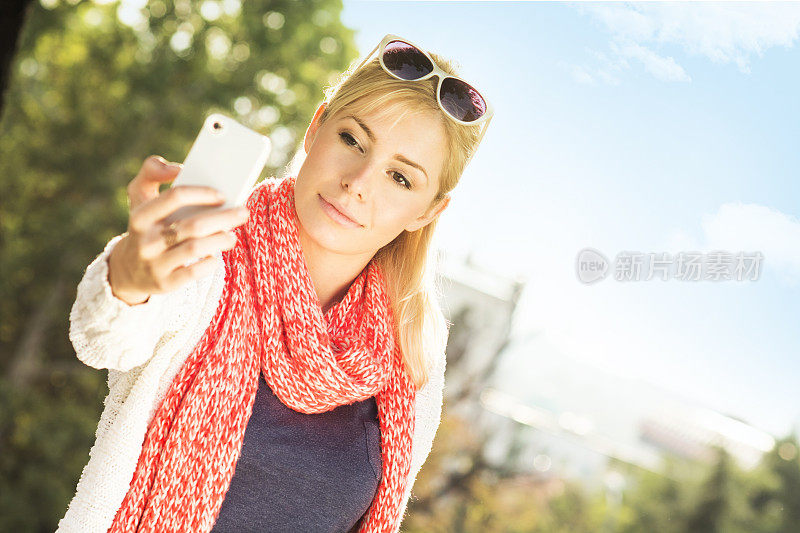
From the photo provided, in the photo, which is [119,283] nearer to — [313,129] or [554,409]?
[313,129]

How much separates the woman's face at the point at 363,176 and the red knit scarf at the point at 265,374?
78 mm

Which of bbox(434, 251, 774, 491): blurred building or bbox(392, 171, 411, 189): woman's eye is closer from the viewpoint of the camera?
bbox(392, 171, 411, 189): woman's eye

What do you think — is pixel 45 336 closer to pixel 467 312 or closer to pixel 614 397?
pixel 467 312

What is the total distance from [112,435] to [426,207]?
0.79 m

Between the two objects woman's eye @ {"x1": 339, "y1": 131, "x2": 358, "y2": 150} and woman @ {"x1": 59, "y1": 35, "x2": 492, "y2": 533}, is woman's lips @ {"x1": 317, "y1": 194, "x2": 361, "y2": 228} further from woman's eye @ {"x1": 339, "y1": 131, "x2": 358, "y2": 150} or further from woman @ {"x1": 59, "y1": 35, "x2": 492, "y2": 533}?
woman's eye @ {"x1": 339, "y1": 131, "x2": 358, "y2": 150}

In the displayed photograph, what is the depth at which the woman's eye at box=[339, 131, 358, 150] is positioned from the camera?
61.9 inches

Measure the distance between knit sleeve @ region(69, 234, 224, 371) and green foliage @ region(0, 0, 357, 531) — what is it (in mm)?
6683

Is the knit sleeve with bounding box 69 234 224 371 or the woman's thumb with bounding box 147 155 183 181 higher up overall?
the woman's thumb with bounding box 147 155 183 181

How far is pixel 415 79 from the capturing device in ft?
5.33

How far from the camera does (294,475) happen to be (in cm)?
150

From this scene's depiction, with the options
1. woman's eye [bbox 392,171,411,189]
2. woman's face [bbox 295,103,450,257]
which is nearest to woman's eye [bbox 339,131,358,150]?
woman's face [bbox 295,103,450,257]

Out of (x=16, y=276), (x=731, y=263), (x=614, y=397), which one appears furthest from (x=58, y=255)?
(x=614, y=397)

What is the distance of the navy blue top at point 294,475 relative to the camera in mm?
1486

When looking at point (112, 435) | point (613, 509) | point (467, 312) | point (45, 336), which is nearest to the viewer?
point (112, 435)
